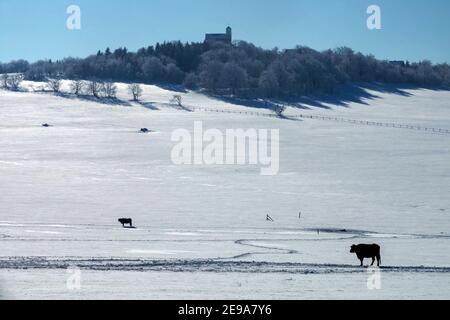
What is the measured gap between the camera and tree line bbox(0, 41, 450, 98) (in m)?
108

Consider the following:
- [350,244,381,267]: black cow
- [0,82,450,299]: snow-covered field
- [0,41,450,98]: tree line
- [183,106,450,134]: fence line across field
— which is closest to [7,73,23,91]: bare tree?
[0,41,450,98]: tree line

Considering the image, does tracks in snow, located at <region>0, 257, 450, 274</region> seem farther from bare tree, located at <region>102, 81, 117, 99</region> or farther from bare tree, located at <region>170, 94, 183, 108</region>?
bare tree, located at <region>102, 81, 117, 99</region>

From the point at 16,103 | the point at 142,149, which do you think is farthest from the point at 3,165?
the point at 16,103

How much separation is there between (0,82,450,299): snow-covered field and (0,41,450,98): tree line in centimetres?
3785

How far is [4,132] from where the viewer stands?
217 feet

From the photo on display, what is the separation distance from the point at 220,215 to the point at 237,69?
82.9 metres

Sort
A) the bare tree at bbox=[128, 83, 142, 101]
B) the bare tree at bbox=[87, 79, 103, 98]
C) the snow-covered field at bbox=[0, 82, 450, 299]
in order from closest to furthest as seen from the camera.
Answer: the snow-covered field at bbox=[0, 82, 450, 299], the bare tree at bbox=[128, 83, 142, 101], the bare tree at bbox=[87, 79, 103, 98]

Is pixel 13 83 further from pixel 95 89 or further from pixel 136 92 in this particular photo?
pixel 136 92

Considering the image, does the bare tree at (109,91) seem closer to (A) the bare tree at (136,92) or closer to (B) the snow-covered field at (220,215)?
(A) the bare tree at (136,92)

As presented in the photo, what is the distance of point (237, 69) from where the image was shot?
10712cm

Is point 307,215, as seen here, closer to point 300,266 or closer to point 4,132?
point 300,266

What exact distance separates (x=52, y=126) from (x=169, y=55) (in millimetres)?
69319

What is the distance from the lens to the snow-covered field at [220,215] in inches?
505

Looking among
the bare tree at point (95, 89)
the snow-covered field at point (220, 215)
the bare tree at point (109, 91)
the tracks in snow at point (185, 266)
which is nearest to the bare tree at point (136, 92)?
the bare tree at point (109, 91)
